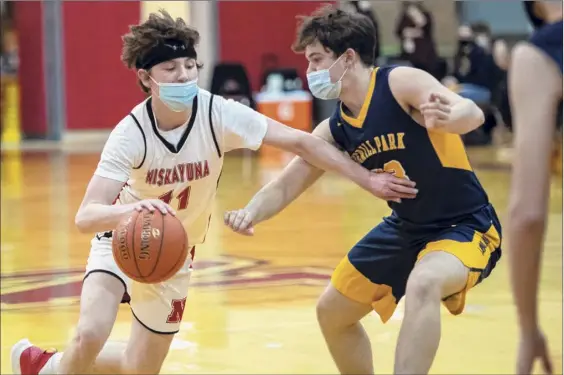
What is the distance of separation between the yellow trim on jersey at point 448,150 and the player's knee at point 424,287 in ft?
1.97

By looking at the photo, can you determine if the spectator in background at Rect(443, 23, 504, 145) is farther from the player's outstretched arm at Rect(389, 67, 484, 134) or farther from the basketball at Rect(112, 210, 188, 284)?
the basketball at Rect(112, 210, 188, 284)

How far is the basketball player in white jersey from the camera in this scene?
452cm

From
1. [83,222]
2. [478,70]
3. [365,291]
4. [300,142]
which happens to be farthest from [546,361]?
[478,70]

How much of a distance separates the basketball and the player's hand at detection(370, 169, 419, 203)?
2.83 ft

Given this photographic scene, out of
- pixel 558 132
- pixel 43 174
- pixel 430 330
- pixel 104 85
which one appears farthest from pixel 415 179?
pixel 104 85

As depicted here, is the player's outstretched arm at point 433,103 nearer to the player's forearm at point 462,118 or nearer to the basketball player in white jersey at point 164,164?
the player's forearm at point 462,118

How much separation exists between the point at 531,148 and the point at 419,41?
654 inches

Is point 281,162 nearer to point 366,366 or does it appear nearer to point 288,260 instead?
point 288,260

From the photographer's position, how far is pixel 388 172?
459 cm

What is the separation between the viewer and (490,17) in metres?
21.6

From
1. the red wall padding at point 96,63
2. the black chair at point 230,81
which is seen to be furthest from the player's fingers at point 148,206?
the red wall padding at point 96,63

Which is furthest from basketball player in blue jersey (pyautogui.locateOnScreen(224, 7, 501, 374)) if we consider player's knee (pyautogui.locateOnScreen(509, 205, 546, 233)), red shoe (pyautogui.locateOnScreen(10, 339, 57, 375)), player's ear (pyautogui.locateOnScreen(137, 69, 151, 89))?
player's knee (pyautogui.locateOnScreen(509, 205, 546, 233))

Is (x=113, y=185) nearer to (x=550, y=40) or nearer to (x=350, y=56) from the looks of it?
(x=350, y=56)

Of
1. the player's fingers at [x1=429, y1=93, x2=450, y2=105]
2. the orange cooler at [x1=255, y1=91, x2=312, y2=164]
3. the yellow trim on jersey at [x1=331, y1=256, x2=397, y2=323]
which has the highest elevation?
the player's fingers at [x1=429, y1=93, x2=450, y2=105]
